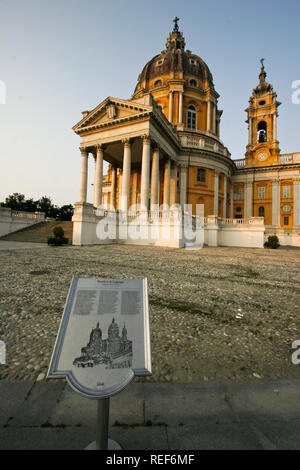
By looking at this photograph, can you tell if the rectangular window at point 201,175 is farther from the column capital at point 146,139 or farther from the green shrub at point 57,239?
the green shrub at point 57,239

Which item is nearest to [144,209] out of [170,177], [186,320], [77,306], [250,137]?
[170,177]

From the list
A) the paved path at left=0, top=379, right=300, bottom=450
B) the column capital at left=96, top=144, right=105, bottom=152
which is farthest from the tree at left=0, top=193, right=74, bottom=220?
the paved path at left=0, top=379, right=300, bottom=450

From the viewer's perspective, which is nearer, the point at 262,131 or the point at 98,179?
the point at 98,179

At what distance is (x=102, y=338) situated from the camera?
155 centimetres

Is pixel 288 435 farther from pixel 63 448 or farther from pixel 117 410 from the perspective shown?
pixel 63 448

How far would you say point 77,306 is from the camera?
172 cm

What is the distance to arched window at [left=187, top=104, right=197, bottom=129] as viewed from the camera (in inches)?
1326

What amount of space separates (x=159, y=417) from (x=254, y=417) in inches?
29.9

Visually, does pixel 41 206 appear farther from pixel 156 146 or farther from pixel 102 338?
pixel 102 338

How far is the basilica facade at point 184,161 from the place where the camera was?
21297 millimetres

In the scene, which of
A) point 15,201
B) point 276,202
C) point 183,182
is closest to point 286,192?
point 276,202

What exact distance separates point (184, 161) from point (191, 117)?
9232mm

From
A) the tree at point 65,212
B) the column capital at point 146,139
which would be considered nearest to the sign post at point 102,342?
the column capital at point 146,139

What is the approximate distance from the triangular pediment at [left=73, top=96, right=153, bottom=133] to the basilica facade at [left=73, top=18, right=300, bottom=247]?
3.9 inches
